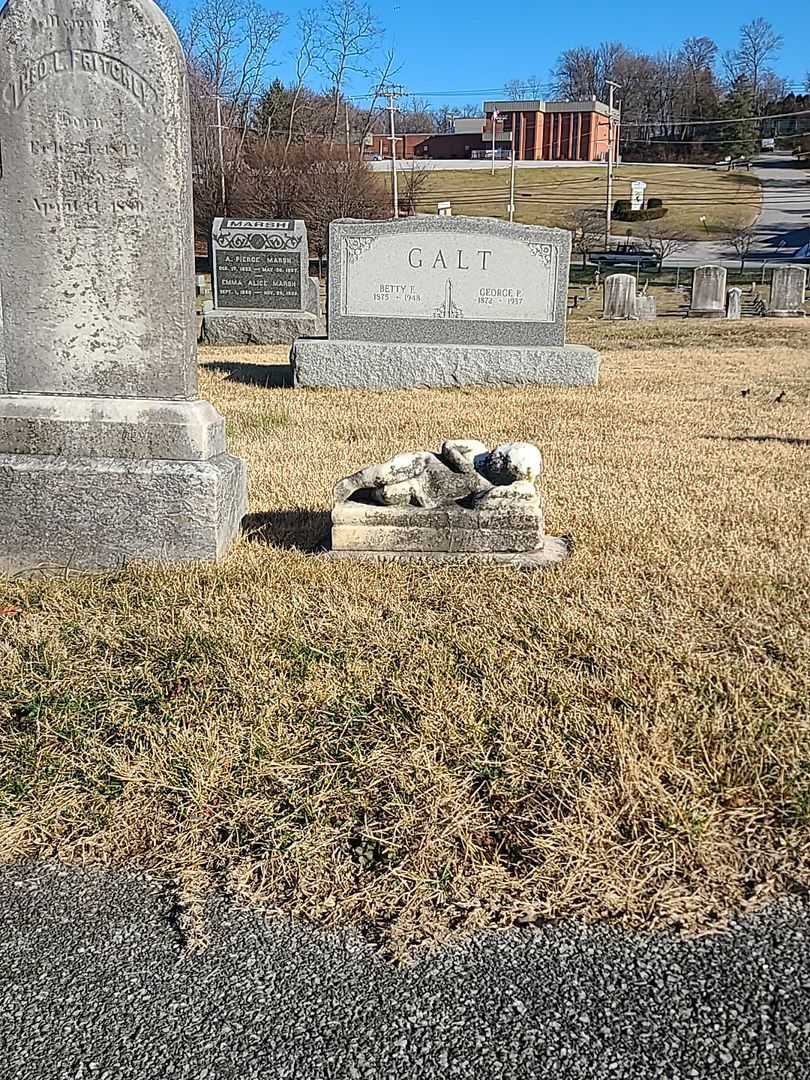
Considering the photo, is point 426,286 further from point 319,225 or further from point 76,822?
point 319,225

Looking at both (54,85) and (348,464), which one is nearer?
(54,85)

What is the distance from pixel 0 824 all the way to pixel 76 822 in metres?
0.17

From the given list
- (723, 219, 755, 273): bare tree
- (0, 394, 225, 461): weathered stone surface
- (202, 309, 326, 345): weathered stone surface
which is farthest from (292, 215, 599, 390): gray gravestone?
(723, 219, 755, 273): bare tree

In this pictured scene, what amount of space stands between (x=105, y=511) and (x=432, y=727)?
6.22ft

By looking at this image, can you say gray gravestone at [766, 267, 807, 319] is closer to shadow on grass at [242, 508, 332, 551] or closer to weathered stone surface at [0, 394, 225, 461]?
shadow on grass at [242, 508, 332, 551]

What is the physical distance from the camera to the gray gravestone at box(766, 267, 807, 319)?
730 inches

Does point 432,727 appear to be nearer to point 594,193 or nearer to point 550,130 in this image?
point 594,193

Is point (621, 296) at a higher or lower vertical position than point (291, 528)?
higher

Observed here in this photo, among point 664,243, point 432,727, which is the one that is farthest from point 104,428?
point 664,243

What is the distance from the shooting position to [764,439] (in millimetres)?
6648

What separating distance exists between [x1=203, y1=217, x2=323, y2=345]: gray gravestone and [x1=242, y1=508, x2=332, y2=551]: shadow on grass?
29.3 ft

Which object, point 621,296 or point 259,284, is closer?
point 259,284

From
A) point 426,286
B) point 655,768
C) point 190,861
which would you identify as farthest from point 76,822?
point 426,286

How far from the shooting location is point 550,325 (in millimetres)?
9266
